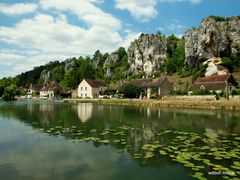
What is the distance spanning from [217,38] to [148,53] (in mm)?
36169

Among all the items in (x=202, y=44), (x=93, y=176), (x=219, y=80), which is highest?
(x=202, y=44)

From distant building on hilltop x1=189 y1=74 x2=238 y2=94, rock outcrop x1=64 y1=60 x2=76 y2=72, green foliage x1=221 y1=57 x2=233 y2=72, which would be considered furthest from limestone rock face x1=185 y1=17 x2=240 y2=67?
rock outcrop x1=64 y1=60 x2=76 y2=72

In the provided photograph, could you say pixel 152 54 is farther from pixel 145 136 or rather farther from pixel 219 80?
pixel 145 136

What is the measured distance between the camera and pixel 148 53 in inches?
4727

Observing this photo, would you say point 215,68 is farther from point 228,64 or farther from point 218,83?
point 218,83

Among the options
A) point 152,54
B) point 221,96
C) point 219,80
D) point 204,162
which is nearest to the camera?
point 204,162

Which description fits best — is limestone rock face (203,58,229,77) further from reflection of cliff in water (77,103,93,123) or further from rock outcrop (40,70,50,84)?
rock outcrop (40,70,50,84)

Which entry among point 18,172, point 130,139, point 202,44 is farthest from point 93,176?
point 202,44

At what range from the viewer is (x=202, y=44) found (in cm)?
9050

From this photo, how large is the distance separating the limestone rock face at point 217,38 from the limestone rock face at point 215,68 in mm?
3348

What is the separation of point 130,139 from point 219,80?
56173mm

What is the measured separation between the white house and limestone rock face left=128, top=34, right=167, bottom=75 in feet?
71.1

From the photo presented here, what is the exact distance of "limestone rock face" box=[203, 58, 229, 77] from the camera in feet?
268

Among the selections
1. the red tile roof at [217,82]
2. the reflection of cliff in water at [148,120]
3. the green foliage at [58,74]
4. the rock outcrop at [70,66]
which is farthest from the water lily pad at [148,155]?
the rock outcrop at [70,66]
